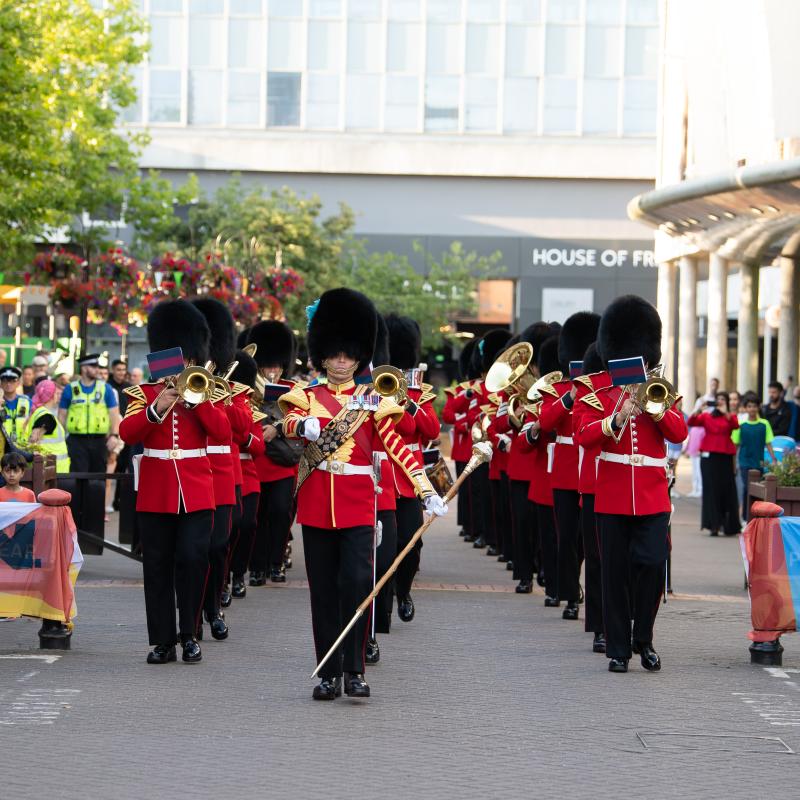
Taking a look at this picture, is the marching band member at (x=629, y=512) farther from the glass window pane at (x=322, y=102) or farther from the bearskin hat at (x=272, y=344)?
the glass window pane at (x=322, y=102)

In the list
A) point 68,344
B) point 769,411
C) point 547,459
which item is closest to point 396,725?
point 547,459

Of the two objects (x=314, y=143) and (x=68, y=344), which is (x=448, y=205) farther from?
(x=68, y=344)

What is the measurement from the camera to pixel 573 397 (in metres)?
11.2

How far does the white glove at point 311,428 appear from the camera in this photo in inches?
328

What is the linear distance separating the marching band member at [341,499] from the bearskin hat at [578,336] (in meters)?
3.61

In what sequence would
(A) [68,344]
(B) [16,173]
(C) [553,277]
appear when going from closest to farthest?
(B) [16,173] < (A) [68,344] < (C) [553,277]

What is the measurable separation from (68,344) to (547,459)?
749 inches

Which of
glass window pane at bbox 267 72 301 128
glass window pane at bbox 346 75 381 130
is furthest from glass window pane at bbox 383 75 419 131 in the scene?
glass window pane at bbox 267 72 301 128

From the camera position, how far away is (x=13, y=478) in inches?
453

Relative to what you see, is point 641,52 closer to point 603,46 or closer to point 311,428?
point 603,46

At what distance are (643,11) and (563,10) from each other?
2.17 metres

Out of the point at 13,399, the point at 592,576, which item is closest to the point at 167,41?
the point at 13,399

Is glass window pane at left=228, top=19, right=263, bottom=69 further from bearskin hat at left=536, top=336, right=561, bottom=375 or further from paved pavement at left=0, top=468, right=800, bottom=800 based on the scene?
paved pavement at left=0, top=468, right=800, bottom=800

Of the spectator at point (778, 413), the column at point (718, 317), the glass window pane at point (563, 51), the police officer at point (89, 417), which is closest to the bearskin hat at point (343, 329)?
the police officer at point (89, 417)
